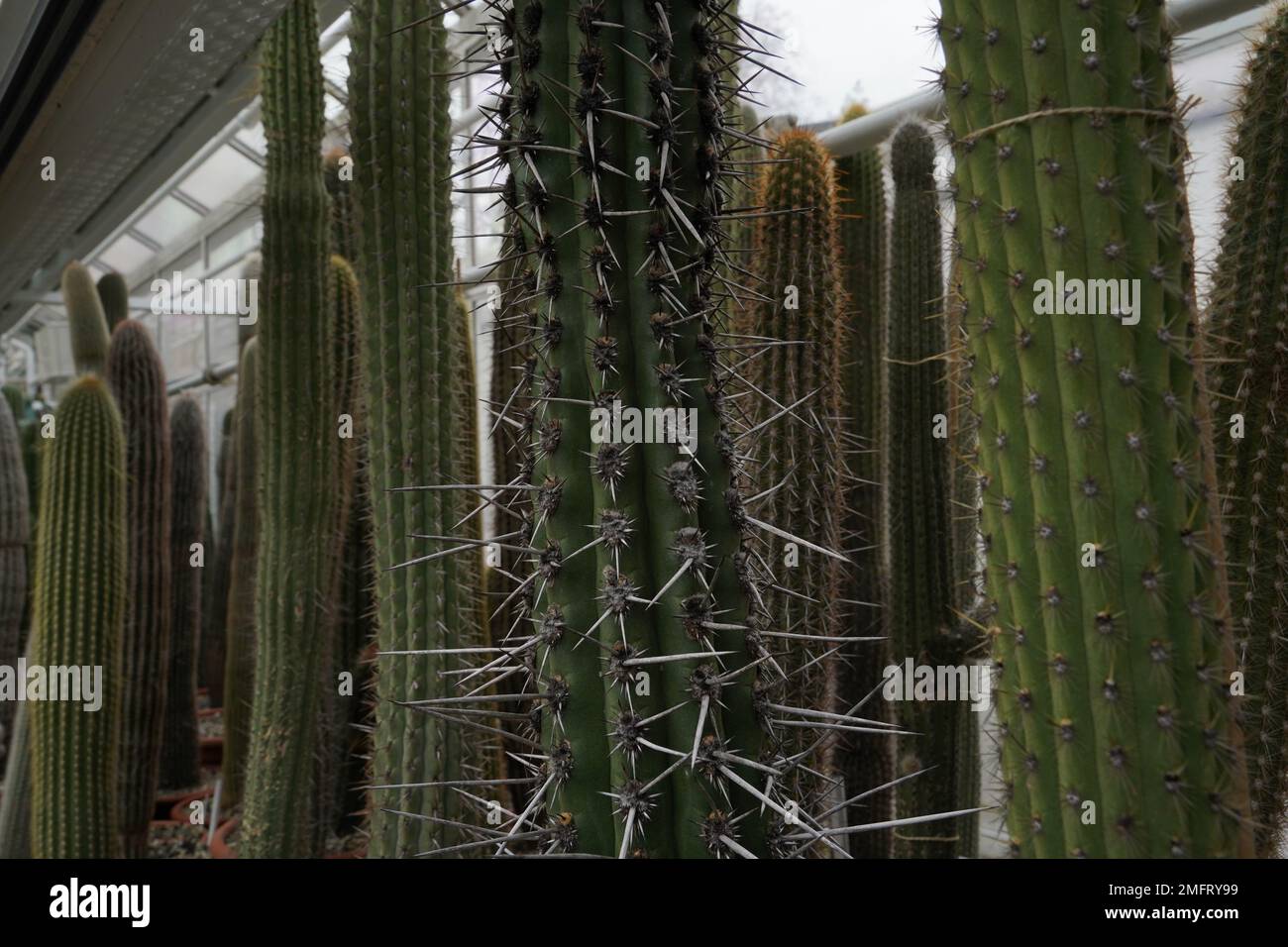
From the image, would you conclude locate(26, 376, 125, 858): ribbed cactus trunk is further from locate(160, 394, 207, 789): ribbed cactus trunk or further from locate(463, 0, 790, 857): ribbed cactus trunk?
locate(463, 0, 790, 857): ribbed cactus trunk

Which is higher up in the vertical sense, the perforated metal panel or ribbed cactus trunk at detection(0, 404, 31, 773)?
the perforated metal panel

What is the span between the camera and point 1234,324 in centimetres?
196

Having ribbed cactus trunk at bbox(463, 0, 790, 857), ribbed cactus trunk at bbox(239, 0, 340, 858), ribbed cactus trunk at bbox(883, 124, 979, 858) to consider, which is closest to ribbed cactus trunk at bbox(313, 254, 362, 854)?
ribbed cactus trunk at bbox(239, 0, 340, 858)

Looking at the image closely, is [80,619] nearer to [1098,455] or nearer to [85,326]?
[85,326]

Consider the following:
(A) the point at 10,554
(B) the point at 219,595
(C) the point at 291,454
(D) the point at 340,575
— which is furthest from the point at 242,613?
(C) the point at 291,454

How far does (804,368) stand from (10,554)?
13.6 feet

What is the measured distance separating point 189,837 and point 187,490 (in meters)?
1.86

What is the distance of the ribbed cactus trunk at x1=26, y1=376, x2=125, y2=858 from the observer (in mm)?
3258

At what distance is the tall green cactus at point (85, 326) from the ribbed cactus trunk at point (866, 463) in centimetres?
324

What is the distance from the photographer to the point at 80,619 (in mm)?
3352

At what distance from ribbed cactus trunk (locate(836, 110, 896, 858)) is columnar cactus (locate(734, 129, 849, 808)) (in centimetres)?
66

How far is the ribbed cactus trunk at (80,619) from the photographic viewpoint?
326 cm

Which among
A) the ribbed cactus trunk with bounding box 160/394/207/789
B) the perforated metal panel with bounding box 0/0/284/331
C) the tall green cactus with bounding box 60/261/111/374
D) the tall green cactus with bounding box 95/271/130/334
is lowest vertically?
the ribbed cactus trunk with bounding box 160/394/207/789

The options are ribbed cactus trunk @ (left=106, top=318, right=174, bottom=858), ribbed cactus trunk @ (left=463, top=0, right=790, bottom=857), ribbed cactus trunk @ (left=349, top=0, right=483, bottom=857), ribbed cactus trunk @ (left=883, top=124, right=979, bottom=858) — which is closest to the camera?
ribbed cactus trunk @ (left=463, top=0, right=790, bottom=857)
